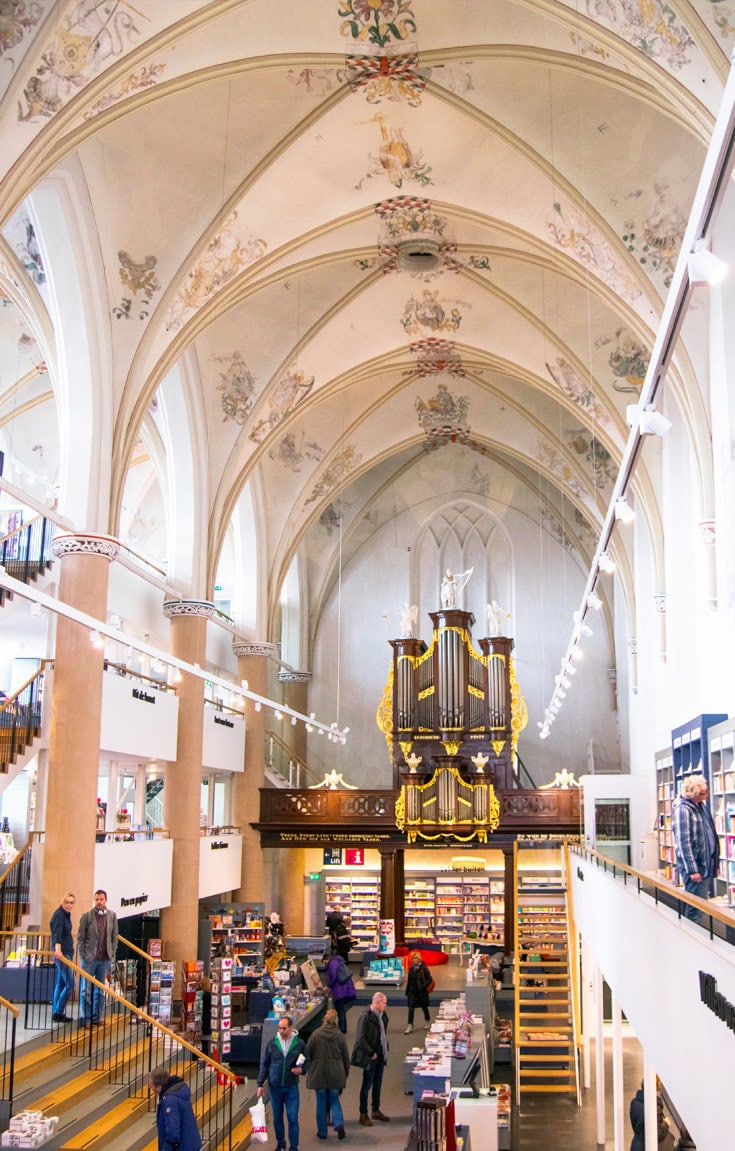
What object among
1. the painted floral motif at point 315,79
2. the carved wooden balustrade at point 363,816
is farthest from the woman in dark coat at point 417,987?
the painted floral motif at point 315,79

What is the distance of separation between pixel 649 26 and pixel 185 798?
14.3m

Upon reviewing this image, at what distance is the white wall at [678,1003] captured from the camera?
5.63 meters

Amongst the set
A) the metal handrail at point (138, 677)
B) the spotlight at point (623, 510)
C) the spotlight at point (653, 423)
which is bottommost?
the metal handrail at point (138, 677)

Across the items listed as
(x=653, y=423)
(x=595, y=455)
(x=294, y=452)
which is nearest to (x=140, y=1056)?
(x=653, y=423)

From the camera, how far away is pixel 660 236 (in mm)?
14711

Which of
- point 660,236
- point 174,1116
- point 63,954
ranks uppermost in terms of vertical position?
point 660,236

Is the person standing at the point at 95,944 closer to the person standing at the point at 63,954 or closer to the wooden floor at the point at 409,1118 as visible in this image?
the person standing at the point at 63,954

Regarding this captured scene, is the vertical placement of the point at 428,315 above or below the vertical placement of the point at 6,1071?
above

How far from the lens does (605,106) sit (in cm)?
1409

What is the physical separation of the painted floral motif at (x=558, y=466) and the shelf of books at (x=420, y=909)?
9602 millimetres

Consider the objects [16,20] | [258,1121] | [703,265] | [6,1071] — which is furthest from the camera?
[16,20]

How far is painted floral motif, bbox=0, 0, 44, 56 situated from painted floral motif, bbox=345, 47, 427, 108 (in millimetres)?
4274

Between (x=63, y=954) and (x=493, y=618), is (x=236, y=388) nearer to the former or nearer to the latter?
(x=493, y=618)

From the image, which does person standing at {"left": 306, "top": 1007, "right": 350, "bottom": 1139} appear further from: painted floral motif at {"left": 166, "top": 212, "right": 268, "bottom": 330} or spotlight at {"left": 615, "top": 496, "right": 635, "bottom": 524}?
painted floral motif at {"left": 166, "top": 212, "right": 268, "bottom": 330}
